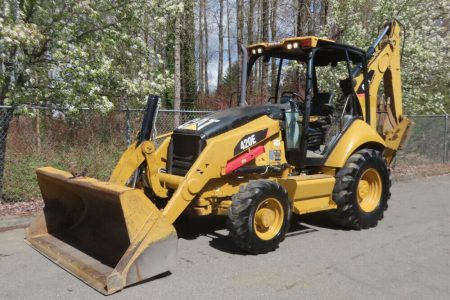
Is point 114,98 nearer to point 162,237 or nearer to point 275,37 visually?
point 162,237

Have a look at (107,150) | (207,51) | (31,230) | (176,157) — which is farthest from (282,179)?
(207,51)

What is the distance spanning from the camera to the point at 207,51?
35969 mm

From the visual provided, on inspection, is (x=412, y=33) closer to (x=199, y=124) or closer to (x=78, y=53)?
(x=199, y=124)

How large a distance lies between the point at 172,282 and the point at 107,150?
5791 mm

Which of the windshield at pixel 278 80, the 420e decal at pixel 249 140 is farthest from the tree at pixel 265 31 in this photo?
the 420e decal at pixel 249 140

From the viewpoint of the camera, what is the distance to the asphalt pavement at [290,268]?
15.4 feet

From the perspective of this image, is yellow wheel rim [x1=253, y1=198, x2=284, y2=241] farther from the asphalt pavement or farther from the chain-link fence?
the chain-link fence

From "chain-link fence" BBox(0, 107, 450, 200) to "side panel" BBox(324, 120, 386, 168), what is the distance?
4045 mm

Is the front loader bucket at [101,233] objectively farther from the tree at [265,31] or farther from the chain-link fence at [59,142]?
the tree at [265,31]

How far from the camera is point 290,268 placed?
5.44 m

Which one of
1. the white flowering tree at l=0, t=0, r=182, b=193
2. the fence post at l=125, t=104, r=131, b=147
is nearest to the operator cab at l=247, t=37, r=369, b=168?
the white flowering tree at l=0, t=0, r=182, b=193

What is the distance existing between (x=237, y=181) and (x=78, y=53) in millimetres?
3389

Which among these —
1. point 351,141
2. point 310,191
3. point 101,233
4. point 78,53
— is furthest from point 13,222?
point 351,141

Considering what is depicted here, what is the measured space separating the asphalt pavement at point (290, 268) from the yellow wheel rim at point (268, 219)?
0.26m
